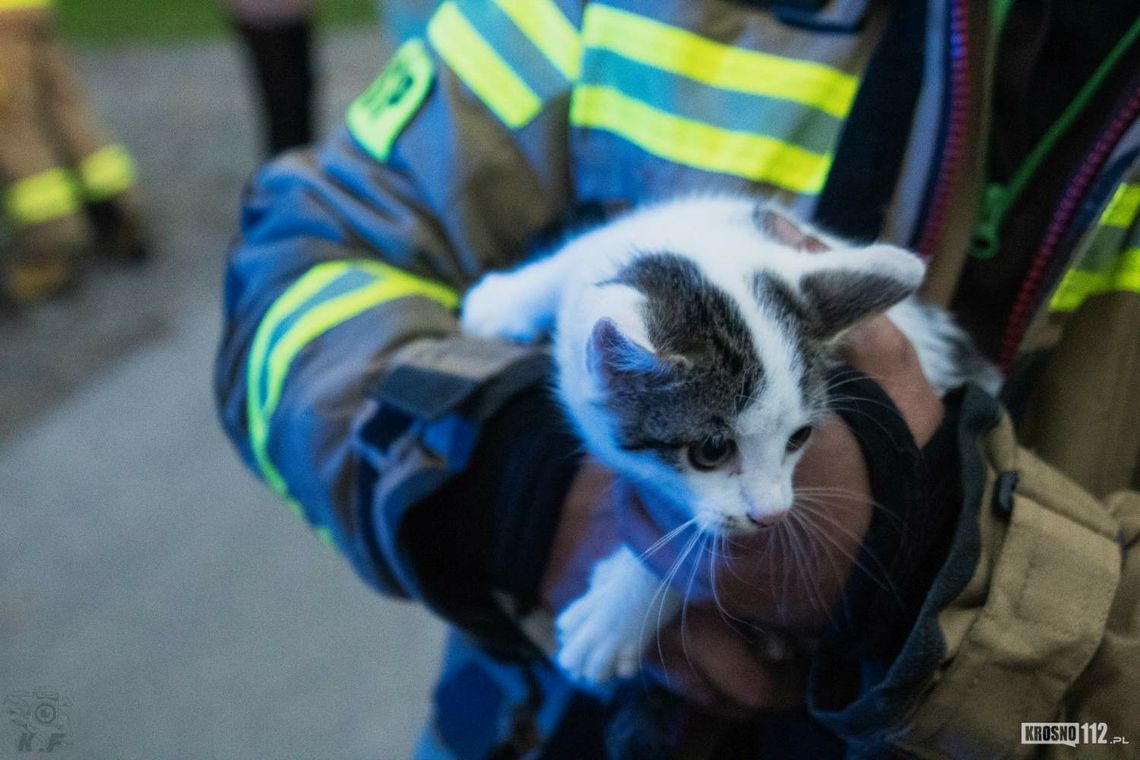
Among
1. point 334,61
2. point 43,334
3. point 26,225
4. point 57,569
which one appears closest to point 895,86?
point 57,569

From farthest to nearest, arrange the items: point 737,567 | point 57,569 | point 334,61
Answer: point 334,61 < point 57,569 < point 737,567

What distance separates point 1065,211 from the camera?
3.13 feet

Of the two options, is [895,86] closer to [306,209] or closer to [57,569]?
[306,209]

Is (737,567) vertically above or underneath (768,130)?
underneath

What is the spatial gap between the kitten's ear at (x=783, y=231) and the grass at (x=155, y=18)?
16.9ft

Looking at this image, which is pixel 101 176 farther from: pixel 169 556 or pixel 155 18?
pixel 155 18

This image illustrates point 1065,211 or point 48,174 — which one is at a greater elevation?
point 1065,211

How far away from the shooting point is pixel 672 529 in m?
0.92

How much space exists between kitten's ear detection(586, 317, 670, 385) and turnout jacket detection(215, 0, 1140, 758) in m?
0.11

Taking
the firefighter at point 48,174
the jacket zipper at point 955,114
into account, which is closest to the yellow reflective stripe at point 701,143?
the jacket zipper at point 955,114

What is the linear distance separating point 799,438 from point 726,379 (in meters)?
0.13

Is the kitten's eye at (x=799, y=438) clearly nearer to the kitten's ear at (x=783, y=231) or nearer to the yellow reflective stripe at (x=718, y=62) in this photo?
the kitten's ear at (x=783, y=231)

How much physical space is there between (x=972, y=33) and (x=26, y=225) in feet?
10.9

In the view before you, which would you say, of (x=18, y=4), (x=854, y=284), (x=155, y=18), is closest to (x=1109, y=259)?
(x=854, y=284)
